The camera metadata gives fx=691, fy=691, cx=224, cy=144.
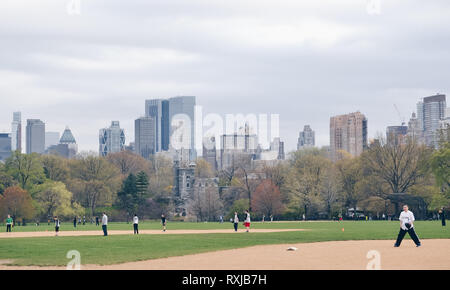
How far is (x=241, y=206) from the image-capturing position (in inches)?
5536

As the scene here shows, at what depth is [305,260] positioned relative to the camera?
2933cm

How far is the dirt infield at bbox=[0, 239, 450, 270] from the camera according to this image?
2686 centimetres

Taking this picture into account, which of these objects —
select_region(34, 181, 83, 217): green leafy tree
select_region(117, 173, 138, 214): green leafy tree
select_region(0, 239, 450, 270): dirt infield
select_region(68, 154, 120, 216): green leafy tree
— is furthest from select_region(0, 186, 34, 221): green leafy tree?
select_region(0, 239, 450, 270): dirt infield

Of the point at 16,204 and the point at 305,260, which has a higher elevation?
the point at 305,260

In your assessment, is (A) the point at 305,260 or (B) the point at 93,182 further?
(B) the point at 93,182

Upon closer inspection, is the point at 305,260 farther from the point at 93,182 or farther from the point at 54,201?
the point at 93,182

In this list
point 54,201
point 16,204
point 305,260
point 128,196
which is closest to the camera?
point 305,260

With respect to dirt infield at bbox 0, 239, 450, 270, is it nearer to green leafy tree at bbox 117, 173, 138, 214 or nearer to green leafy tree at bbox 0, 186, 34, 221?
green leafy tree at bbox 0, 186, 34, 221

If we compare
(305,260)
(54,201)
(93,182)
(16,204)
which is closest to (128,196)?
(93,182)

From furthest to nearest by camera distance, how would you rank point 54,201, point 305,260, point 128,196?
point 128,196, point 54,201, point 305,260

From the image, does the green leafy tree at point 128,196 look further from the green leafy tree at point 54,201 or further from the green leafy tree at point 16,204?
the green leafy tree at point 16,204

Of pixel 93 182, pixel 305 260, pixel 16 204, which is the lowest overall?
pixel 16 204
